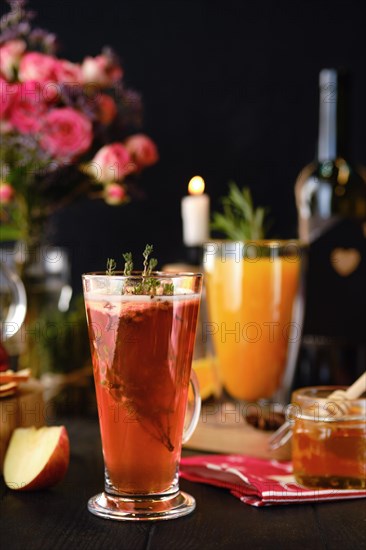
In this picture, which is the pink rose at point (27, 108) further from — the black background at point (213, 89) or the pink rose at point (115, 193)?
the black background at point (213, 89)

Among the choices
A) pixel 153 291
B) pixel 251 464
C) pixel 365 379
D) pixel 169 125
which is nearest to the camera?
pixel 153 291

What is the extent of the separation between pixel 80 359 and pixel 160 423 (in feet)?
2.98

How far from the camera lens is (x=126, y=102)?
2.15 meters

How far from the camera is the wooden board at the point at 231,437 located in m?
1.49

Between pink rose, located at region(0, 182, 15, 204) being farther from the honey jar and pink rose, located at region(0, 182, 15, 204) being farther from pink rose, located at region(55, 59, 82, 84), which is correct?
the honey jar

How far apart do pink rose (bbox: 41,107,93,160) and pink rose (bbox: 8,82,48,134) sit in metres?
0.02

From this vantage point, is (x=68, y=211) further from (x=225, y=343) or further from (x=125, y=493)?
(x=125, y=493)

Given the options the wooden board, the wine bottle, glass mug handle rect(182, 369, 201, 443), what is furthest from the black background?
glass mug handle rect(182, 369, 201, 443)

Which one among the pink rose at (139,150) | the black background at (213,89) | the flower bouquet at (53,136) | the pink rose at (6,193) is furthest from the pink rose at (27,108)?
the black background at (213,89)

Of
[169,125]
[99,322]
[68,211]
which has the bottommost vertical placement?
[99,322]

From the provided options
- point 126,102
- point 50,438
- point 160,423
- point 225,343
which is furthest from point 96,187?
point 160,423

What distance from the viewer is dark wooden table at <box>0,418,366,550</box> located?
3.43 ft

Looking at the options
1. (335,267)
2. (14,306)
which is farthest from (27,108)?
(335,267)

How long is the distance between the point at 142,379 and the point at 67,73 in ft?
3.35
